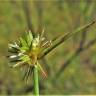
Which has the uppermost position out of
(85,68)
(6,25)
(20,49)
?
(6,25)

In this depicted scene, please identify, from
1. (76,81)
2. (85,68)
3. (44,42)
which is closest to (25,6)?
(76,81)

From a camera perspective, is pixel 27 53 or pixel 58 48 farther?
pixel 58 48

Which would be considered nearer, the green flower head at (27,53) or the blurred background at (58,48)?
the green flower head at (27,53)

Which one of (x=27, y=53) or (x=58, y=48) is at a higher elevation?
(x=58, y=48)

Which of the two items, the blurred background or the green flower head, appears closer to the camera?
the green flower head

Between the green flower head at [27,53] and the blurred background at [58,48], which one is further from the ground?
the blurred background at [58,48]

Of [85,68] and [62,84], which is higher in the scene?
[85,68]

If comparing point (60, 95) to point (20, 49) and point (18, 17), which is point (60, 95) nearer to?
point (18, 17)

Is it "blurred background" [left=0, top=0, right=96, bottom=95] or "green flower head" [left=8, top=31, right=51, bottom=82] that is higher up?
"blurred background" [left=0, top=0, right=96, bottom=95]
